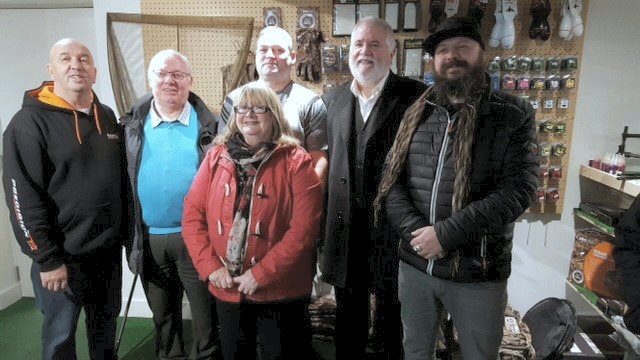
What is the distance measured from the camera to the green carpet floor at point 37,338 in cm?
255

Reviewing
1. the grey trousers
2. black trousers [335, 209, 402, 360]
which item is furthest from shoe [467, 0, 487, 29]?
the grey trousers

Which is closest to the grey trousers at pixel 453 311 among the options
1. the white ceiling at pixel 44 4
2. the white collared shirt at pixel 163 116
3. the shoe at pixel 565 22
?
the white collared shirt at pixel 163 116

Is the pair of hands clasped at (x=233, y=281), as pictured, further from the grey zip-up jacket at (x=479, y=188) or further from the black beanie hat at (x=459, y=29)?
the black beanie hat at (x=459, y=29)

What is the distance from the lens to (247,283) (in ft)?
5.35

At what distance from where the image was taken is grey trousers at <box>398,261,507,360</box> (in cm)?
153

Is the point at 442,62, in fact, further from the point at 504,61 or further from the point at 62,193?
the point at 62,193

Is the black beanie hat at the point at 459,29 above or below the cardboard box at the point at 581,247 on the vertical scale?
above

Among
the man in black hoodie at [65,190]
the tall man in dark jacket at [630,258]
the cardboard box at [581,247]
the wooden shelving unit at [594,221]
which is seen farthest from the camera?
the cardboard box at [581,247]

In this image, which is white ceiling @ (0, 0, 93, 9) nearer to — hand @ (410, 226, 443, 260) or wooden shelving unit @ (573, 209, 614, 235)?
hand @ (410, 226, 443, 260)

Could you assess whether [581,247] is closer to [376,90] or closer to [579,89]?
[579,89]

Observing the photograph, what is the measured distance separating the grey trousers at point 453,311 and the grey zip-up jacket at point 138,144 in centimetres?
116

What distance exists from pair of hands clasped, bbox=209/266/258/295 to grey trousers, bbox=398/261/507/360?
2.10 ft

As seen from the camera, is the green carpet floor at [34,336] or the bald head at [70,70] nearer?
the bald head at [70,70]

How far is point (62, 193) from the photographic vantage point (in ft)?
5.89
